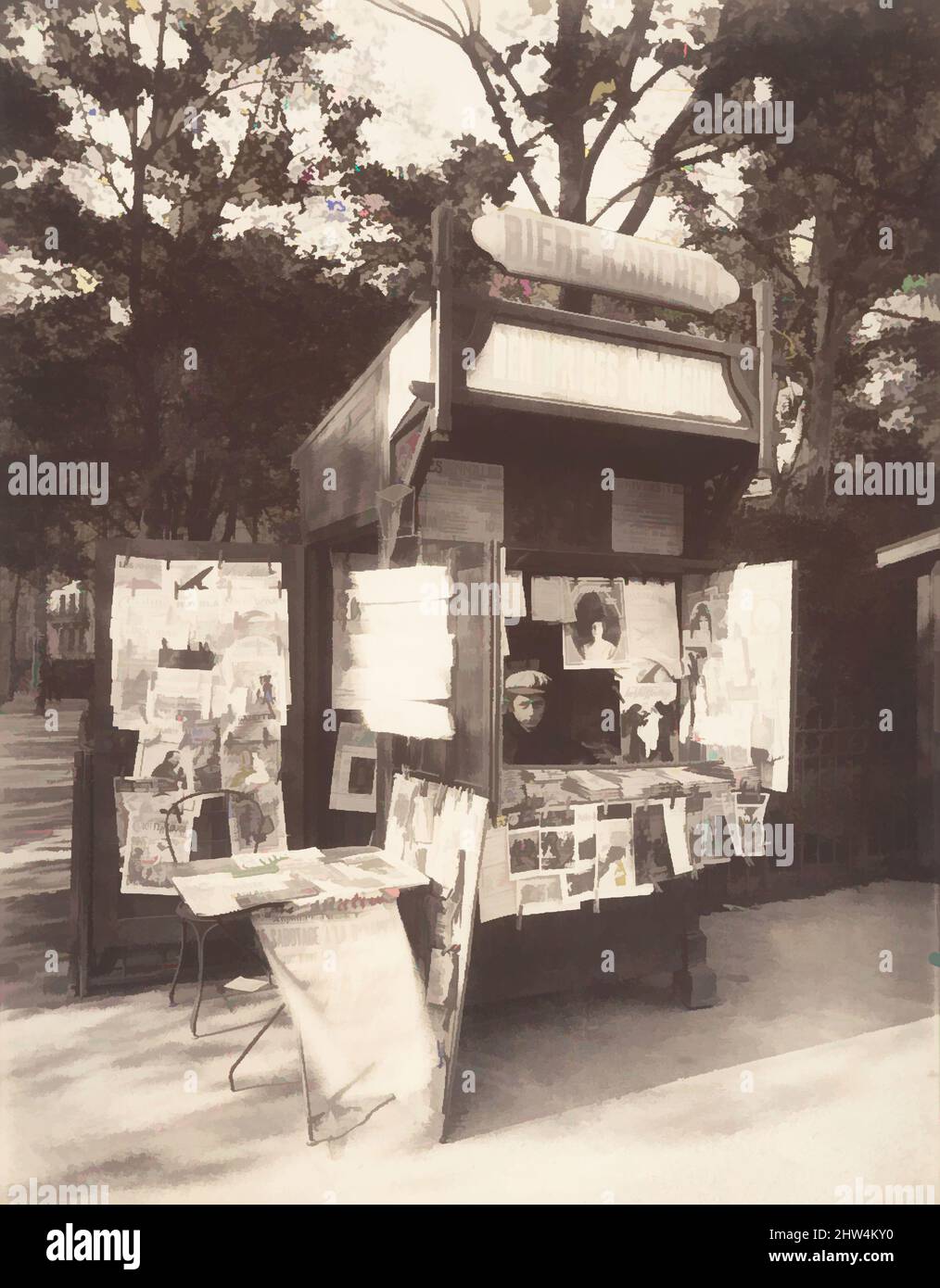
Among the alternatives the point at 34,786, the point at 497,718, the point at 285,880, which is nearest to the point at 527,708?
the point at 497,718

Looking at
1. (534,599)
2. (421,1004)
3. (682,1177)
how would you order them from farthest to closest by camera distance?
(534,599) → (421,1004) → (682,1177)

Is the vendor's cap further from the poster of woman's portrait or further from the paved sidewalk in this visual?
the paved sidewalk

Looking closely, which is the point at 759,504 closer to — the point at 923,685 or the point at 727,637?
the point at 923,685

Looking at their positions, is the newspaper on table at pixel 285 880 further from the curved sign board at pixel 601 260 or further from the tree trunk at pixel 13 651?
the tree trunk at pixel 13 651

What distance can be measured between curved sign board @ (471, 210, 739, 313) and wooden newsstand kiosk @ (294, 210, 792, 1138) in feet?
0.15

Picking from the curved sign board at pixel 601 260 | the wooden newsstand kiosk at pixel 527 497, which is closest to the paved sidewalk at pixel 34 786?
the wooden newsstand kiosk at pixel 527 497

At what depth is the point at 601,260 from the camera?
13.1 feet

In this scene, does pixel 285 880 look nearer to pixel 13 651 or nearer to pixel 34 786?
pixel 34 786

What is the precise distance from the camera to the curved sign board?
3.82 m

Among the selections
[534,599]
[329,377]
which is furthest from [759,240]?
[534,599]

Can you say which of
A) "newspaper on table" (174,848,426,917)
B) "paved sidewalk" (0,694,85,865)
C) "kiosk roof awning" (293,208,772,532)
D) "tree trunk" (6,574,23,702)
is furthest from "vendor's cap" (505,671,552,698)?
"tree trunk" (6,574,23,702)

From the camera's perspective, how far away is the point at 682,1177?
11.2 feet

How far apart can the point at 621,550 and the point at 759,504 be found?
6.55 m
